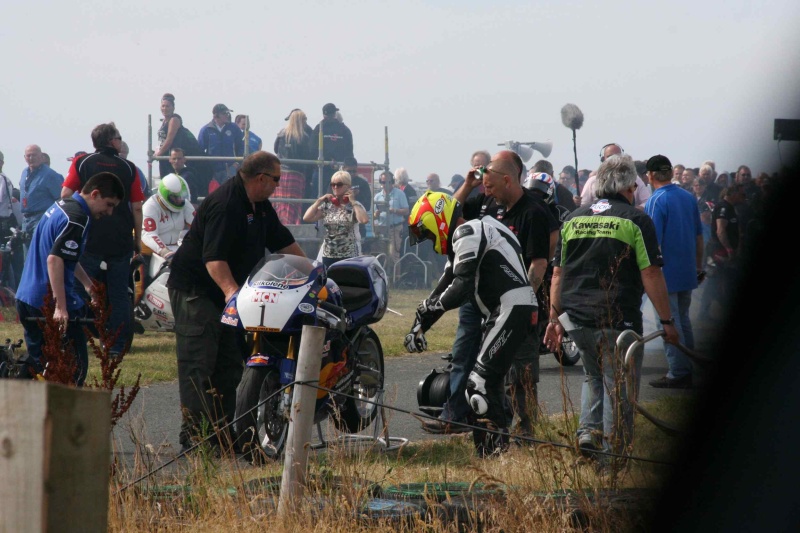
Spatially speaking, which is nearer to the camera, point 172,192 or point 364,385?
point 364,385

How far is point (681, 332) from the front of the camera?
983 centimetres

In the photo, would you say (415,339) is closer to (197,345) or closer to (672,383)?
(197,345)

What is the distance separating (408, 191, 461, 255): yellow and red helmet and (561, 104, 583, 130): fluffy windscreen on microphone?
246 inches

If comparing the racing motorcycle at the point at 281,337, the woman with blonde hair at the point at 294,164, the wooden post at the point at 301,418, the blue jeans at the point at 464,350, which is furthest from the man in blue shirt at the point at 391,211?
the wooden post at the point at 301,418

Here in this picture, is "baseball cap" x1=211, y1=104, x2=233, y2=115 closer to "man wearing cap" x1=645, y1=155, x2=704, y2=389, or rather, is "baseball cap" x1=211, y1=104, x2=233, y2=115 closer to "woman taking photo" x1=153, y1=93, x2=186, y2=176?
"woman taking photo" x1=153, y1=93, x2=186, y2=176

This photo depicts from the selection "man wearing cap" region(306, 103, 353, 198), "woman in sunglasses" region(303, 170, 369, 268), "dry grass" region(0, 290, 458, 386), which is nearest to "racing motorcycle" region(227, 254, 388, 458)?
"dry grass" region(0, 290, 458, 386)

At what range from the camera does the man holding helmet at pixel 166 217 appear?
1209 cm

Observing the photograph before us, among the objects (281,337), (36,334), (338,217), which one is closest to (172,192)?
(338,217)

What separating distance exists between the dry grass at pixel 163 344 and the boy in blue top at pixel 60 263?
0.43m

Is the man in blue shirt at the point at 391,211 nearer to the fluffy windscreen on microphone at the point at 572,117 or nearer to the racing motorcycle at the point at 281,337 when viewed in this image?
the fluffy windscreen on microphone at the point at 572,117

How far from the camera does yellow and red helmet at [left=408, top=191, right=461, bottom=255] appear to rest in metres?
6.77

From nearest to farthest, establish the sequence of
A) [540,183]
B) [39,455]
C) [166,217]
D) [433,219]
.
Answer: [39,455], [433,219], [540,183], [166,217]

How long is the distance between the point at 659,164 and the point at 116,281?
5.17 metres

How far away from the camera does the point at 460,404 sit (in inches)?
297
